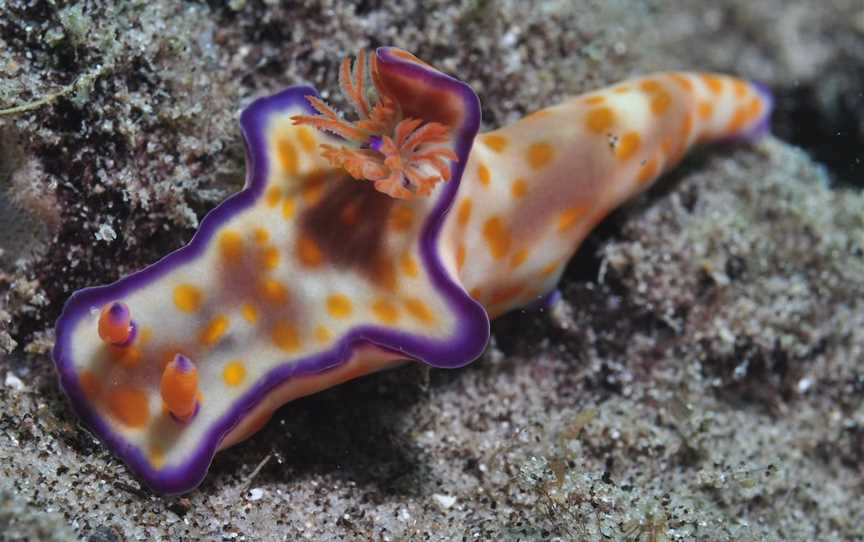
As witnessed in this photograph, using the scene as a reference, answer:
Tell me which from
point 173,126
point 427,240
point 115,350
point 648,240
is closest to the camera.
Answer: point 115,350

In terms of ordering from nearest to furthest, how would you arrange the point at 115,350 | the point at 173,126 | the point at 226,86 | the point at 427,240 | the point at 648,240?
the point at 115,350 → the point at 427,240 → the point at 173,126 → the point at 226,86 → the point at 648,240

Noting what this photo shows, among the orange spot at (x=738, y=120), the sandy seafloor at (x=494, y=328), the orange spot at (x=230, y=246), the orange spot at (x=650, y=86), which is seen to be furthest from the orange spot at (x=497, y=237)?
the orange spot at (x=738, y=120)

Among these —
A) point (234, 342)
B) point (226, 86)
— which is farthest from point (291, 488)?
point (226, 86)

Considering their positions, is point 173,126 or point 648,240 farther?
point 648,240

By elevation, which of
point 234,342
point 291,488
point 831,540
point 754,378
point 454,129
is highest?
point 454,129

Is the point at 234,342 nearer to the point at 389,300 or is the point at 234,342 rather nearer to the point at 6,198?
the point at 389,300

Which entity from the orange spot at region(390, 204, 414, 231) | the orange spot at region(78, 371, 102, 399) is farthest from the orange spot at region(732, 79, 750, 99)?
the orange spot at region(78, 371, 102, 399)

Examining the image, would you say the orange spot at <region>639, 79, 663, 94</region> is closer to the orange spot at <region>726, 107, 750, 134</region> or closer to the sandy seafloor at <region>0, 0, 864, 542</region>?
the sandy seafloor at <region>0, 0, 864, 542</region>

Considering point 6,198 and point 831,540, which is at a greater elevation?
point 6,198

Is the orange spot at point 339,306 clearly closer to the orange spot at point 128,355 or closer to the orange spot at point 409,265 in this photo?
the orange spot at point 409,265
